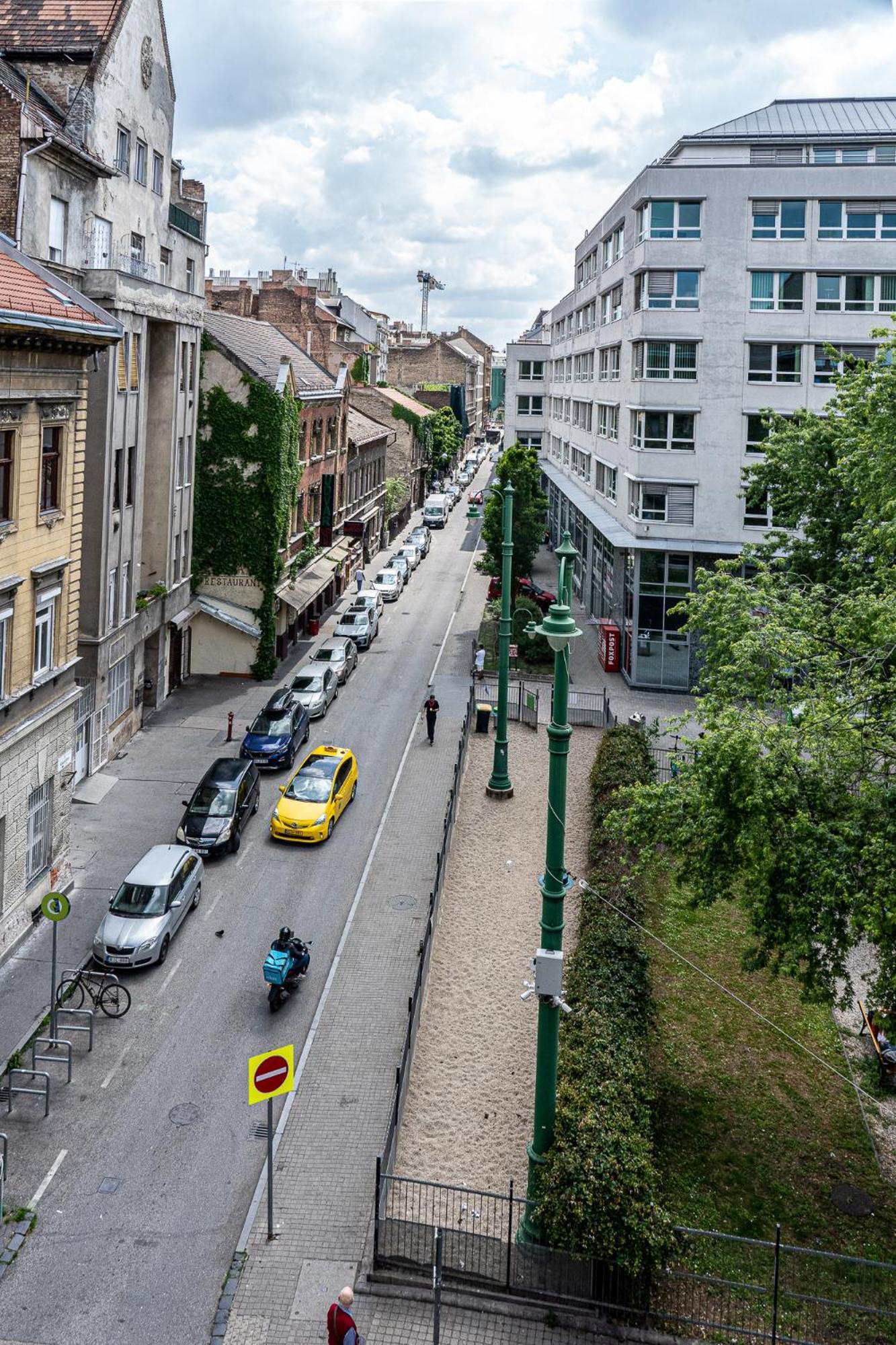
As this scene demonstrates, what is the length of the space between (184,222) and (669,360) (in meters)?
17.7

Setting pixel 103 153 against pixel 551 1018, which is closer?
pixel 551 1018

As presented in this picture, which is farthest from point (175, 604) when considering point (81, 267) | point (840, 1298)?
point (840, 1298)

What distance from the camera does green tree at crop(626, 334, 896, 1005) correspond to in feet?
41.7

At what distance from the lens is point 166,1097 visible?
637 inches

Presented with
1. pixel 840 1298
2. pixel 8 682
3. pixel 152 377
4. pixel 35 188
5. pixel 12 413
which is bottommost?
pixel 840 1298

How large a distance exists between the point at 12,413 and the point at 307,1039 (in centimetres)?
1216

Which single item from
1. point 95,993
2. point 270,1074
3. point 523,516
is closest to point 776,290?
point 523,516

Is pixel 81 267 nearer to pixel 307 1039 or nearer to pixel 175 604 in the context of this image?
pixel 175 604

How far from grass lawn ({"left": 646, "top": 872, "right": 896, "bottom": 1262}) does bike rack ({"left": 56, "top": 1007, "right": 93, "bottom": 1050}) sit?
9.05 metres

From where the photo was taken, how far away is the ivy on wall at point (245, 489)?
37.9 metres

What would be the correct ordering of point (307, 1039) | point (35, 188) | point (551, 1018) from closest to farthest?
point (551, 1018) → point (307, 1039) → point (35, 188)

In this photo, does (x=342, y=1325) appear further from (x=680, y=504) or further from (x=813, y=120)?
(x=813, y=120)

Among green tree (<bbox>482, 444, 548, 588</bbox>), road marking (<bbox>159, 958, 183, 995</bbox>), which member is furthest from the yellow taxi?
green tree (<bbox>482, 444, 548, 588</bbox>)

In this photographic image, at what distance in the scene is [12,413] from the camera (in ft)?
63.5
